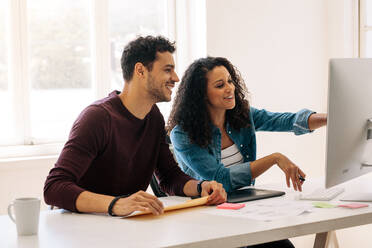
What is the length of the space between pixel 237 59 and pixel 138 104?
1678mm

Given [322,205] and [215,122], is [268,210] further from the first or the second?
[215,122]

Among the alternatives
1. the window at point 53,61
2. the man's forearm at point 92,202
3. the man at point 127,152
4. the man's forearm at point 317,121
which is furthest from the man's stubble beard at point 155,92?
the window at point 53,61

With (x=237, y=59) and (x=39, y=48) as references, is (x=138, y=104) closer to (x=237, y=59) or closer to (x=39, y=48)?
(x=39, y=48)

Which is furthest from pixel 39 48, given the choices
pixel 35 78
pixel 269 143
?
pixel 269 143

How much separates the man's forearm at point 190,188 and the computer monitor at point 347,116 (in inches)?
20.1

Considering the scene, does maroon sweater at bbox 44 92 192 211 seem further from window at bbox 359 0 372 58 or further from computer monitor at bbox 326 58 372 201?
window at bbox 359 0 372 58

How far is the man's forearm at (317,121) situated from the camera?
2355mm

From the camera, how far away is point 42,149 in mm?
3240

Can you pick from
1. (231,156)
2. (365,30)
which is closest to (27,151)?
(231,156)

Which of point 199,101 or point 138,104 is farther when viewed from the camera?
point 199,101

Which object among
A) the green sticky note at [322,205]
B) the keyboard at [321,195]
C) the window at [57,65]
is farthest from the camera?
the window at [57,65]

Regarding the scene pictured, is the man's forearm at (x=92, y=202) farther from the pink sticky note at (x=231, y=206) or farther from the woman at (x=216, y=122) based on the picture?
the woman at (x=216, y=122)

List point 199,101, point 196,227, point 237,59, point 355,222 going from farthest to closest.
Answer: point 237,59, point 199,101, point 355,222, point 196,227

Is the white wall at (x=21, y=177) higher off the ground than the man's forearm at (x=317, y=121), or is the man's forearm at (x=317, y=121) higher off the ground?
the man's forearm at (x=317, y=121)
